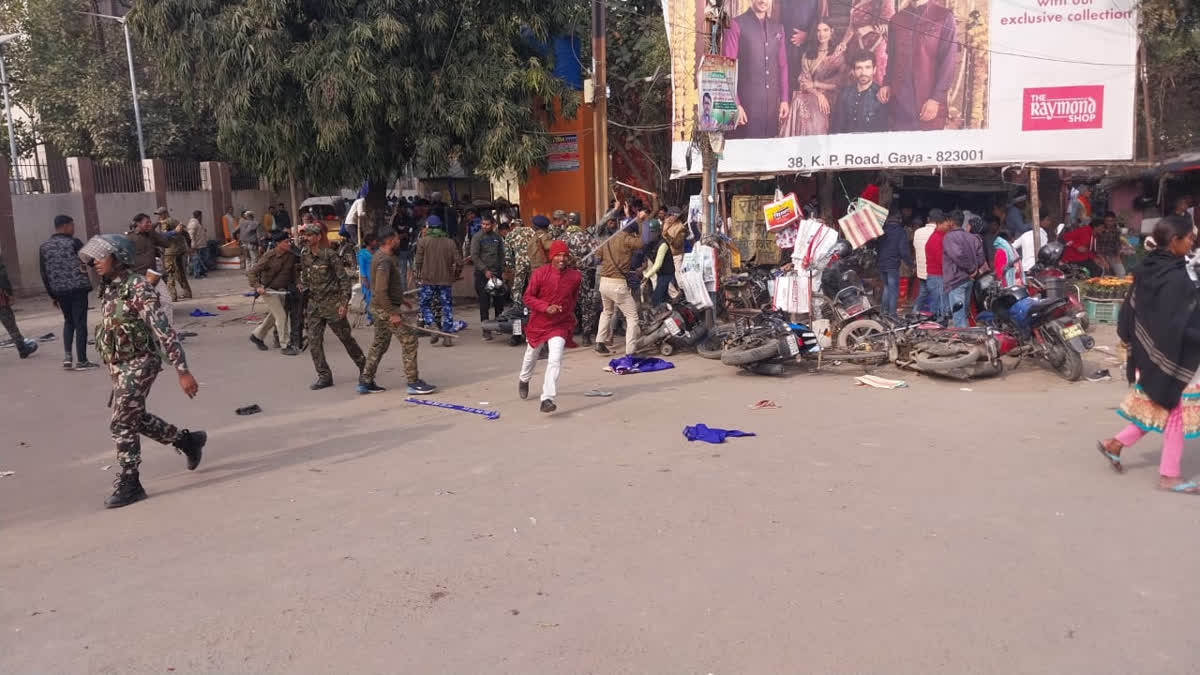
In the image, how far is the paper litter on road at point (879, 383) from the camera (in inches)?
361

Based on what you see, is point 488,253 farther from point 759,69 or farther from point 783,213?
point 759,69

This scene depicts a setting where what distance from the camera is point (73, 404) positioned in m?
9.09

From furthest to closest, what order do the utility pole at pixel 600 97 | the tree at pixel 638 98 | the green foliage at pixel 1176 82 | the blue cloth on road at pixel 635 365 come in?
the tree at pixel 638 98
the green foliage at pixel 1176 82
the utility pole at pixel 600 97
the blue cloth on road at pixel 635 365

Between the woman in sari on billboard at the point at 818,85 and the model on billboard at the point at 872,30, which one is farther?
the woman in sari on billboard at the point at 818,85

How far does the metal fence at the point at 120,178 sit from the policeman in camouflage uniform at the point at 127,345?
1788cm

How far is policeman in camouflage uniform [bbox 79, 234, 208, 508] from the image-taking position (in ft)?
19.5

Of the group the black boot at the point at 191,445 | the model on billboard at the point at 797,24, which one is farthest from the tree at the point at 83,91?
the black boot at the point at 191,445

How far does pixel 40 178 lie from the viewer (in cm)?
2016

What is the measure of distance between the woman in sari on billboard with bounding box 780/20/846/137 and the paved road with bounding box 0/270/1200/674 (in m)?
6.12

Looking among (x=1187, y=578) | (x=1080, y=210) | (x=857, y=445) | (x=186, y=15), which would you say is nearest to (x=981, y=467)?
(x=857, y=445)

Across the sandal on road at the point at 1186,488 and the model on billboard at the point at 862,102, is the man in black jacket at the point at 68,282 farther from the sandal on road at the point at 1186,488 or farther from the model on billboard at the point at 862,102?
the sandal on road at the point at 1186,488

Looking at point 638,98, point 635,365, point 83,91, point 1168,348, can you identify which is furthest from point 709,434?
point 83,91

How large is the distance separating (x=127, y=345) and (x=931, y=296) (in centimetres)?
922

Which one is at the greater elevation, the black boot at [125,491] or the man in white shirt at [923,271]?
the man in white shirt at [923,271]
